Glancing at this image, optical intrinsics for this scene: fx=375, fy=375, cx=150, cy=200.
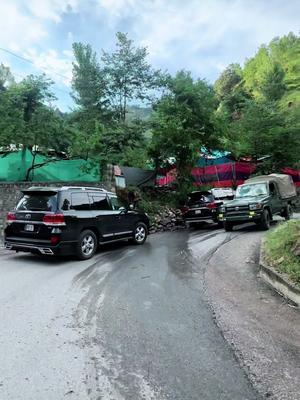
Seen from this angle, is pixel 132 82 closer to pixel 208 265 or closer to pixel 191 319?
pixel 208 265

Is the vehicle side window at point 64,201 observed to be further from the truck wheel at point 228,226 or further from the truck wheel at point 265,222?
the truck wheel at point 265,222

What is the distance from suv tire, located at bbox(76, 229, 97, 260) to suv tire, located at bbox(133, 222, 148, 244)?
2561mm

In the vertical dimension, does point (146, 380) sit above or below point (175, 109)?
below

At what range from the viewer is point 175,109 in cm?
2030

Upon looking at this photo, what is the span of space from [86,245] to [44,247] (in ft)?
4.19

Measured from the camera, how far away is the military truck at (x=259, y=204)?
1598cm

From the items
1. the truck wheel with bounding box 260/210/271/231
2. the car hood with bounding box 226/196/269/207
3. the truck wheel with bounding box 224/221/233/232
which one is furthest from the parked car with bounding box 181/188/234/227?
the truck wheel with bounding box 260/210/271/231

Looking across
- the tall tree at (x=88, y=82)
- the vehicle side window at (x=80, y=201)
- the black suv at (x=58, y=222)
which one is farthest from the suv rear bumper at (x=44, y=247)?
the tall tree at (x=88, y=82)

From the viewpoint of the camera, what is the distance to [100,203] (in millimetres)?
11266

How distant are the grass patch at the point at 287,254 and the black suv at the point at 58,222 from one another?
4.74 metres

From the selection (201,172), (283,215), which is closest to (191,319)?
(283,215)

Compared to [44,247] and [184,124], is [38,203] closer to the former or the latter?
[44,247]

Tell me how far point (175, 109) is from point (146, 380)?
59.1 feet

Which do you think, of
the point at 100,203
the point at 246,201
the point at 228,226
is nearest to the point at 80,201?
the point at 100,203
